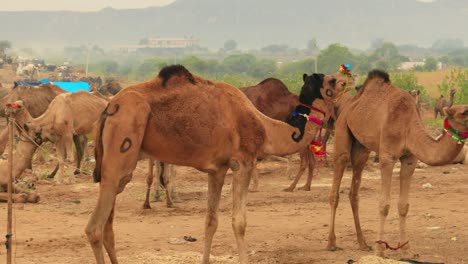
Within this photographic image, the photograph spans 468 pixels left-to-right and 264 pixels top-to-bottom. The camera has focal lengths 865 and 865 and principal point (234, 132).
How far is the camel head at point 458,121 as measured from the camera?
974cm

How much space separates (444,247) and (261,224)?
3240 millimetres

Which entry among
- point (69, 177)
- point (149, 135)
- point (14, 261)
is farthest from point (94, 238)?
point (69, 177)

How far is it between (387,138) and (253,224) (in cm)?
366

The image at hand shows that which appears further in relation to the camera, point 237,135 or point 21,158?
point 21,158

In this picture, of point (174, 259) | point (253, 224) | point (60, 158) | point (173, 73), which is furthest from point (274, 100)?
point (173, 73)

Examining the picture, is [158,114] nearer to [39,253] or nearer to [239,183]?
[239,183]

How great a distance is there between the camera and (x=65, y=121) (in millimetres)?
19094

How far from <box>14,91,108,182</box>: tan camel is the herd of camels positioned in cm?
848

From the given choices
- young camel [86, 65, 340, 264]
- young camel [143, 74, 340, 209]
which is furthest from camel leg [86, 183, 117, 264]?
young camel [143, 74, 340, 209]

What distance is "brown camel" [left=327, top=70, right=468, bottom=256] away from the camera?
1023cm

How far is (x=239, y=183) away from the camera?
10.0 meters

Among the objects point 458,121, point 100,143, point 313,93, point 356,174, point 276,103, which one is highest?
point 313,93

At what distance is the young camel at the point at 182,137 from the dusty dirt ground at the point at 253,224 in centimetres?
133

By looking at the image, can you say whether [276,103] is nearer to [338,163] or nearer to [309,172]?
[309,172]
